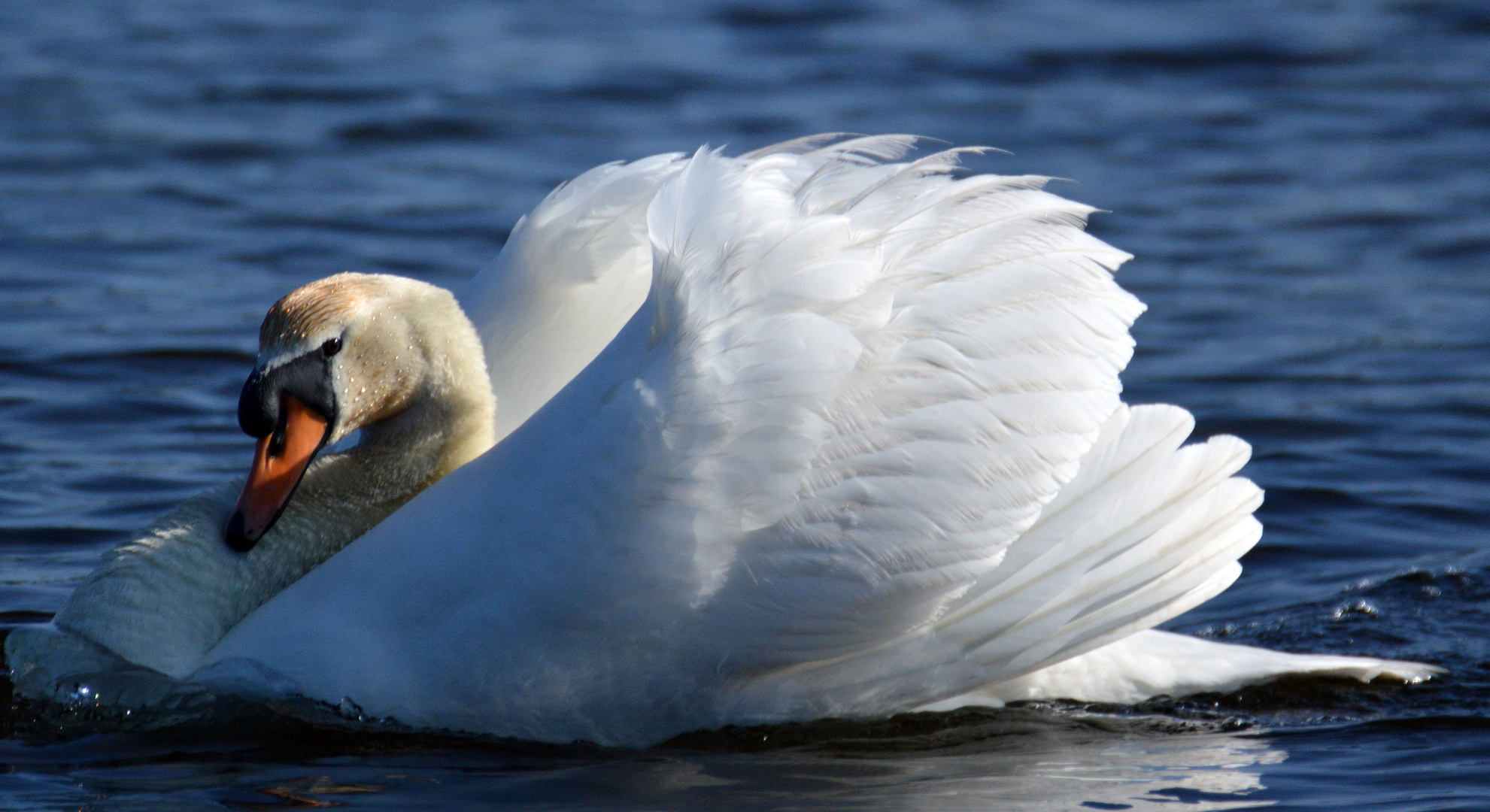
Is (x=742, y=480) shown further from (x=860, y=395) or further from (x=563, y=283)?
(x=563, y=283)

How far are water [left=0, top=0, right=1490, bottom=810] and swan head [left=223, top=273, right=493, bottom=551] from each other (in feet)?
1.83

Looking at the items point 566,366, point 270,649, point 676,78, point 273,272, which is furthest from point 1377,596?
point 676,78

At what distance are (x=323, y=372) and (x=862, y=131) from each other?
6.70m

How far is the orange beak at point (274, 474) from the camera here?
183 inches

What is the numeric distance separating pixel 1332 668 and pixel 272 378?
2.75m

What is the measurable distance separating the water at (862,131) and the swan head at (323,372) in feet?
1.83

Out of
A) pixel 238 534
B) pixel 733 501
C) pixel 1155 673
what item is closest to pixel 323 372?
pixel 238 534

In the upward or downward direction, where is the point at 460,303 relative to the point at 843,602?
upward

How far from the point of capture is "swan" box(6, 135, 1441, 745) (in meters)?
4.23

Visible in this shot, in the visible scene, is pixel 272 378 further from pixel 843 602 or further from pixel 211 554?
pixel 843 602

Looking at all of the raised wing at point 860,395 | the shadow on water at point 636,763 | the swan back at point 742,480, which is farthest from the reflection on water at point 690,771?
the raised wing at point 860,395

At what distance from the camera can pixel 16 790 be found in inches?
169

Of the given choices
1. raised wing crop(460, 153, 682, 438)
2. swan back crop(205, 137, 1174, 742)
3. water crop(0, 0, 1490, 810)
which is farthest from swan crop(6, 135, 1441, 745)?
raised wing crop(460, 153, 682, 438)

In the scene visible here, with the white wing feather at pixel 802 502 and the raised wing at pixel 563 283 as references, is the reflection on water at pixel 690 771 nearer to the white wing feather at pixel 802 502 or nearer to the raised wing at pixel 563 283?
the white wing feather at pixel 802 502
